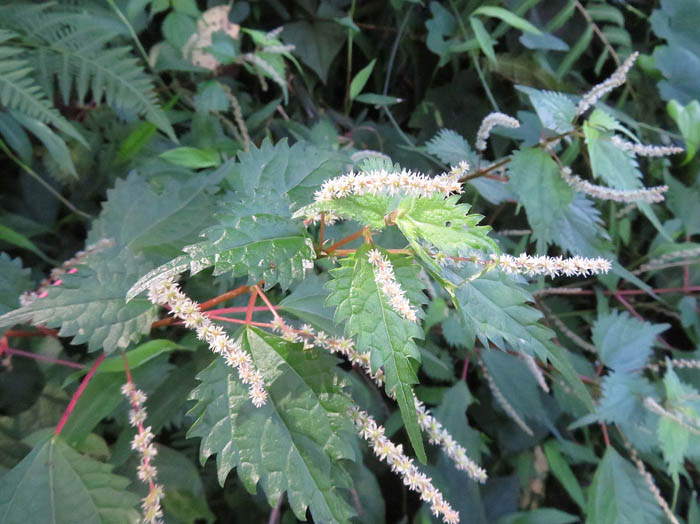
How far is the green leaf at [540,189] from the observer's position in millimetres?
968

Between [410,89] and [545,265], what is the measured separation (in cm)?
115

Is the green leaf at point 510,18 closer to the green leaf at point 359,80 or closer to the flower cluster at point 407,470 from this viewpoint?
the green leaf at point 359,80

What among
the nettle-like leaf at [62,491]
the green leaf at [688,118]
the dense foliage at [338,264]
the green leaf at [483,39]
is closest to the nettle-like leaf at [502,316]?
the dense foliage at [338,264]

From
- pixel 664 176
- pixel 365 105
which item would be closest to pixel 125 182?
pixel 365 105

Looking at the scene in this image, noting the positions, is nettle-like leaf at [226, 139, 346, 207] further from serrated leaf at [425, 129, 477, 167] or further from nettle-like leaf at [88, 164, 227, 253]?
serrated leaf at [425, 129, 477, 167]

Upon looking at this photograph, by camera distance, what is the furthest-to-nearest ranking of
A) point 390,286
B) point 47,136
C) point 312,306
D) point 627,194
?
point 47,136 → point 627,194 → point 312,306 → point 390,286

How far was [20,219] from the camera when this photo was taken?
1.12 metres

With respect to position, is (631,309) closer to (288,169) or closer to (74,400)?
(288,169)

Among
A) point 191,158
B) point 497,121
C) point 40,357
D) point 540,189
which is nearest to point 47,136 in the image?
point 191,158

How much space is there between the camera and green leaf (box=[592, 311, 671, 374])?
1.20 m

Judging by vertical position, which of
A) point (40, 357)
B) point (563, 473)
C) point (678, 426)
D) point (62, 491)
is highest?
point (40, 357)

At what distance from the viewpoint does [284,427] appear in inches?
25.8

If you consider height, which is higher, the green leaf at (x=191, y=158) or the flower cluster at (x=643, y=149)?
the flower cluster at (x=643, y=149)

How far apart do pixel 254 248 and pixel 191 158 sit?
0.61 meters
